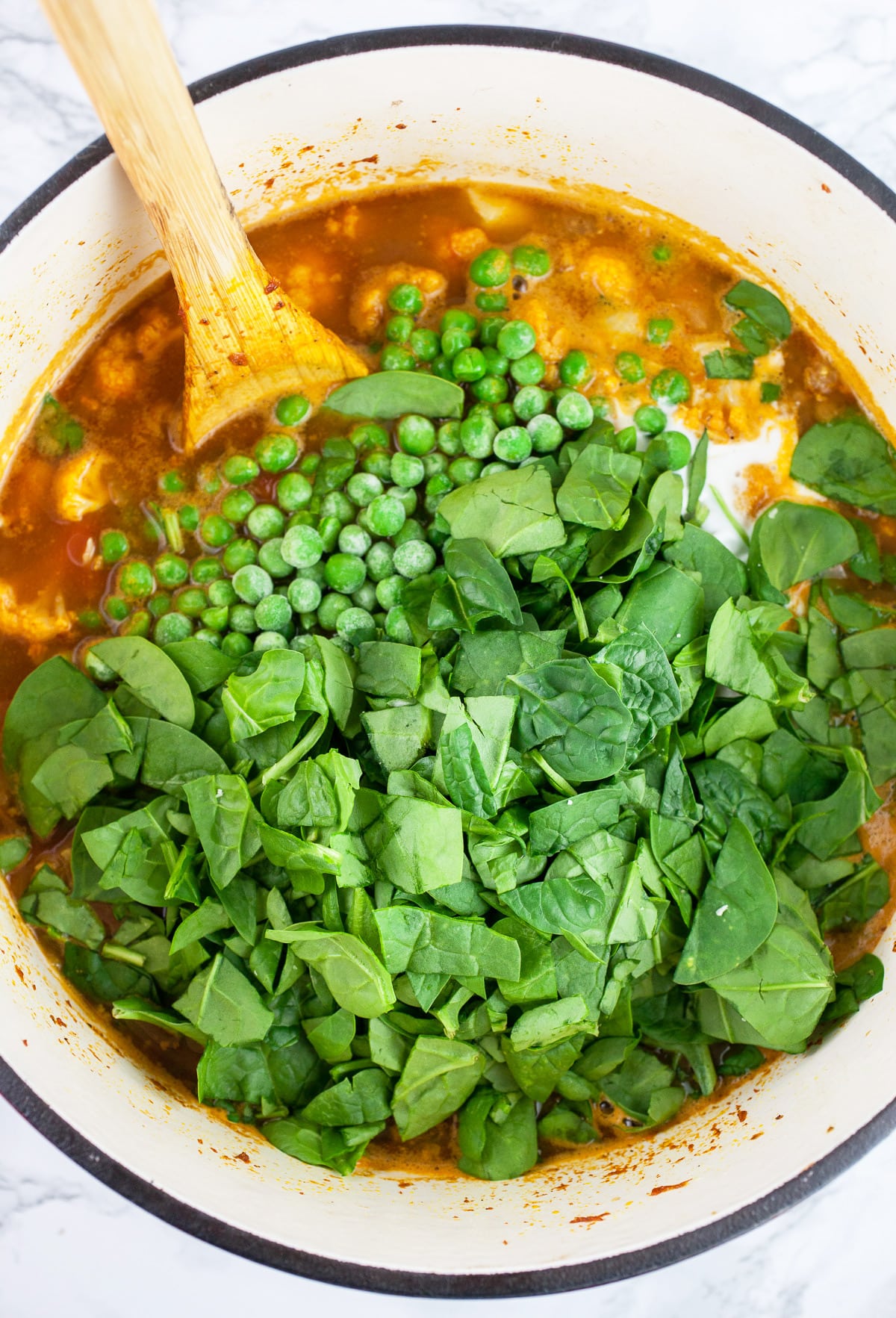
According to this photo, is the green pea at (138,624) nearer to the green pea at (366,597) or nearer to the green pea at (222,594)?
the green pea at (222,594)

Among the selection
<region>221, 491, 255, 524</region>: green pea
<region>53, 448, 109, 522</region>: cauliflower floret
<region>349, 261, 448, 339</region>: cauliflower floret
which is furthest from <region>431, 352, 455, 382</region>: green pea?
<region>53, 448, 109, 522</region>: cauliflower floret

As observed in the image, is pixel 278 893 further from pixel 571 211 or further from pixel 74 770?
pixel 571 211

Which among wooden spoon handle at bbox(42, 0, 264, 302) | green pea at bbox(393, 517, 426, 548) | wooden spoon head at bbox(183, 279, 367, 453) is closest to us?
wooden spoon handle at bbox(42, 0, 264, 302)

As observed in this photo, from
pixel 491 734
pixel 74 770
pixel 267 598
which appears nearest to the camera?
pixel 491 734

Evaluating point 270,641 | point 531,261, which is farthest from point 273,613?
point 531,261

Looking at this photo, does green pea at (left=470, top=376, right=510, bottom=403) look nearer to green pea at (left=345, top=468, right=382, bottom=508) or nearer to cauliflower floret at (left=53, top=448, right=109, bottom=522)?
green pea at (left=345, top=468, right=382, bottom=508)

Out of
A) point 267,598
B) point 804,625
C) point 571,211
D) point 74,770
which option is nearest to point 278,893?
point 74,770

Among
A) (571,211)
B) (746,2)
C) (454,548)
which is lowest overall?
(454,548)
